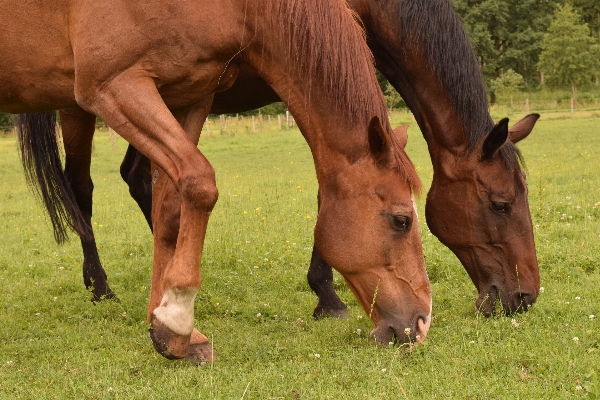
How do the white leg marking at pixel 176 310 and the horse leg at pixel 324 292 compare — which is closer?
the white leg marking at pixel 176 310

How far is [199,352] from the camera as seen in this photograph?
13.3 ft

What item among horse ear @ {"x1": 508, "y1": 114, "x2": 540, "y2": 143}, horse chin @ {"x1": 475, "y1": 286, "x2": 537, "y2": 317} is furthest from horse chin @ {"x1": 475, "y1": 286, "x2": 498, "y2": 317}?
horse ear @ {"x1": 508, "y1": 114, "x2": 540, "y2": 143}

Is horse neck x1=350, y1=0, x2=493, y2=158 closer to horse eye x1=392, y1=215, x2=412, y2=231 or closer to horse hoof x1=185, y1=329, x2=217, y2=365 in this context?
horse eye x1=392, y1=215, x2=412, y2=231

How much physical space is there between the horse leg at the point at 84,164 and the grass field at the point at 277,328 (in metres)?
0.18

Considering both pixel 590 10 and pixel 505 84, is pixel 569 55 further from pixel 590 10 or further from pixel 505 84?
pixel 590 10

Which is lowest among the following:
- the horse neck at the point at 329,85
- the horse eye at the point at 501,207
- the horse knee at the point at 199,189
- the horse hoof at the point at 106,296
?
the horse hoof at the point at 106,296

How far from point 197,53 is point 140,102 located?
16.9 inches

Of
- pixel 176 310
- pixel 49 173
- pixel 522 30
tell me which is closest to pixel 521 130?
pixel 176 310

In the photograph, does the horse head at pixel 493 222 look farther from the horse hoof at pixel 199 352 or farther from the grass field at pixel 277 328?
the horse hoof at pixel 199 352

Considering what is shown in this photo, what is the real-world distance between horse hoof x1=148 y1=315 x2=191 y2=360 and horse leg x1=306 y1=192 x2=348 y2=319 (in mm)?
1800

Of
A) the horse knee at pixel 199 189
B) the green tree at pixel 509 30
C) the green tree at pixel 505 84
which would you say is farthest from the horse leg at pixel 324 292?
the green tree at pixel 509 30

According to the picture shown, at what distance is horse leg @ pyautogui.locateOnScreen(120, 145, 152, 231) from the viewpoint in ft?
21.5

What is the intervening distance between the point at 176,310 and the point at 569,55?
45.4 m

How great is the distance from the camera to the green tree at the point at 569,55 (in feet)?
146
